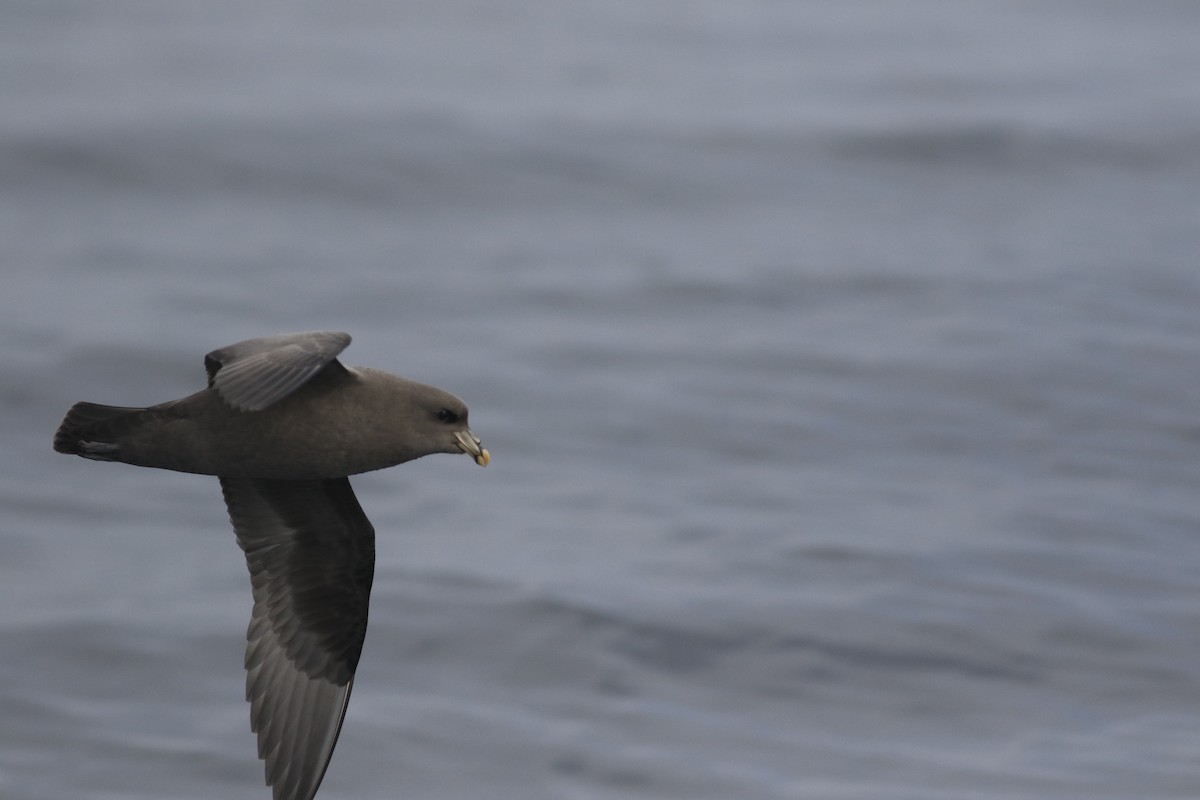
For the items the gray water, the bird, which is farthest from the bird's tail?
the gray water

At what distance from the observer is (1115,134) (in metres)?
31.8

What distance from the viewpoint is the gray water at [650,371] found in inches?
680

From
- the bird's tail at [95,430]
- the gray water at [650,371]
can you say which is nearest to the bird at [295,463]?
the bird's tail at [95,430]

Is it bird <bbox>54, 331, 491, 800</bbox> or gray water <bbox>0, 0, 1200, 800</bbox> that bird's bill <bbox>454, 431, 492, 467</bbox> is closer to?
bird <bbox>54, 331, 491, 800</bbox>

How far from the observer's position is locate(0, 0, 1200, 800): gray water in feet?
56.6

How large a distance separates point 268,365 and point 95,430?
3.75 ft

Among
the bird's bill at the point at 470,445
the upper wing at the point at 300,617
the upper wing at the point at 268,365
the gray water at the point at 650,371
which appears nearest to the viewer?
the upper wing at the point at 268,365

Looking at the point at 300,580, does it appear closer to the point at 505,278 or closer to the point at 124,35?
the point at 505,278

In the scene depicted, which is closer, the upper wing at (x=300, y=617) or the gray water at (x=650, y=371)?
the upper wing at (x=300, y=617)

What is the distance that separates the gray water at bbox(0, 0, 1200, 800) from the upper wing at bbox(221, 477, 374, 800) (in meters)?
7.38

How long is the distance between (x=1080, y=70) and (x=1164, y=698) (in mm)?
20452

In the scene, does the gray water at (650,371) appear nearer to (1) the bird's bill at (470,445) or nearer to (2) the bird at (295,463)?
(2) the bird at (295,463)

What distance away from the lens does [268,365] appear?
6.69 metres

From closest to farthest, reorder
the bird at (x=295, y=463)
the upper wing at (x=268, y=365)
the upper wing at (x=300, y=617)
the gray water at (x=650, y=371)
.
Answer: the upper wing at (x=268, y=365)
the bird at (x=295, y=463)
the upper wing at (x=300, y=617)
the gray water at (x=650, y=371)
